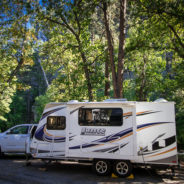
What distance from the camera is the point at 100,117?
28.0 feet

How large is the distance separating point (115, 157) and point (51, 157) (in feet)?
8.88

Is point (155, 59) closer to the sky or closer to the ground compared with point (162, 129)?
closer to the sky

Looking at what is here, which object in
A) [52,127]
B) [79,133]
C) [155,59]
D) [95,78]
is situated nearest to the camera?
[79,133]

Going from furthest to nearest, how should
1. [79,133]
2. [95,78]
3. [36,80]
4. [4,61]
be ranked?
[36,80], [4,61], [95,78], [79,133]

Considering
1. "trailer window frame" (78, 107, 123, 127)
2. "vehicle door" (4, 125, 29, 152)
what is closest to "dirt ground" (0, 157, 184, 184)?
"vehicle door" (4, 125, 29, 152)

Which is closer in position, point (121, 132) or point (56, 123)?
point (121, 132)

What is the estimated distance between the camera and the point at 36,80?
5603 cm

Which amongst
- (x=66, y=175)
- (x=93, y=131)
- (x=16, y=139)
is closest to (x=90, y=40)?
(x=16, y=139)

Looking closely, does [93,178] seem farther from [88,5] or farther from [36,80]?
[36,80]

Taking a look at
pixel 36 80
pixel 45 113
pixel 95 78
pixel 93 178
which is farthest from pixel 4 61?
pixel 36 80

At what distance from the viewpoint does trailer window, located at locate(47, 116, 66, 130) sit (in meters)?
9.31

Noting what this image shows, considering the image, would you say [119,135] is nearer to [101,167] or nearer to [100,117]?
[100,117]

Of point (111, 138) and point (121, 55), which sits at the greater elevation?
point (121, 55)

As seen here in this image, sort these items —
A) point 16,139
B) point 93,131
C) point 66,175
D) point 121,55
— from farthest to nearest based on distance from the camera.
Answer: point 121,55
point 16,139
point 66,175
point 93,131
